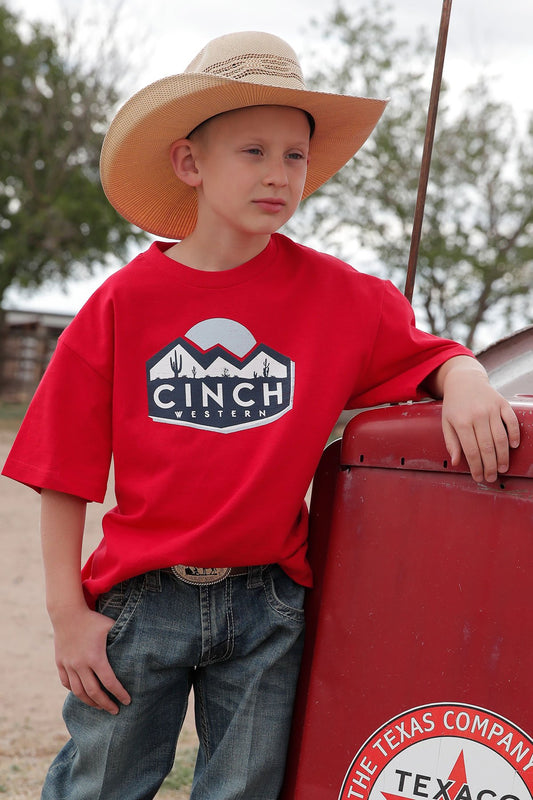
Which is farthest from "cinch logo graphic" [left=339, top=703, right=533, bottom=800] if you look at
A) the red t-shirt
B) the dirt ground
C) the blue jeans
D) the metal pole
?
the dirt ground

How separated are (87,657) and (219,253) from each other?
69 cm

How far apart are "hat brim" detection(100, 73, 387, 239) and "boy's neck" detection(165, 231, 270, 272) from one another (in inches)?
7.3

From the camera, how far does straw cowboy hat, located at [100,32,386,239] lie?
1.50m

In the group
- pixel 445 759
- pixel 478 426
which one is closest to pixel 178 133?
pixel 478 426

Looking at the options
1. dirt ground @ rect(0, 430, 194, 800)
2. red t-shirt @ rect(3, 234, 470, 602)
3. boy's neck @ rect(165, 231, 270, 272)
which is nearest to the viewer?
red t-shirt @ rect(3, 234, 470, 602)

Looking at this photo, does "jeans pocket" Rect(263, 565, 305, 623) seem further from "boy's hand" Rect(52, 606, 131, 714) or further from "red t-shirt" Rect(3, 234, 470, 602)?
"boy's hand" Rect(52, 606, 131, 714)

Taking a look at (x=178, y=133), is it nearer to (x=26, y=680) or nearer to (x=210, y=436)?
(x=210, y=436)

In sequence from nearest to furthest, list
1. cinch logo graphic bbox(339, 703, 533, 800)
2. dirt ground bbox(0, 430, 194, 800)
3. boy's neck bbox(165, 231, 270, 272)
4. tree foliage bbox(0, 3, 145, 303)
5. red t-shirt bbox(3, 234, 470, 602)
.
→ cinch logo graphic bbox(339, 703, 533, 800) → red t-shirt bbox(3, 234, 470, 602) → boy's neck bbox(165, 231, 270, 272) → dirt ground bbox(0, 430, 194, 800) → tree foliage bbox(0, 3, 145, 303)

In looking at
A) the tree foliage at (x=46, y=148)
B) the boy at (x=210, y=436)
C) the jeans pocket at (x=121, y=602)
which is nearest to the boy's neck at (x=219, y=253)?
the boy at (x=210, y=436)

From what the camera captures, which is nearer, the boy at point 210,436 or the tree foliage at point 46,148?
the boy at point 210,436

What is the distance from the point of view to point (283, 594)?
155cm

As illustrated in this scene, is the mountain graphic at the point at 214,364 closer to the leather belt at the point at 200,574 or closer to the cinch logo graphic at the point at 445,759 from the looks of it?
the leather belt at the point at 200,574

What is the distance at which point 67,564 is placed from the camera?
1.56m

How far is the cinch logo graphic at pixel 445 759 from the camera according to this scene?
130 centimetres
